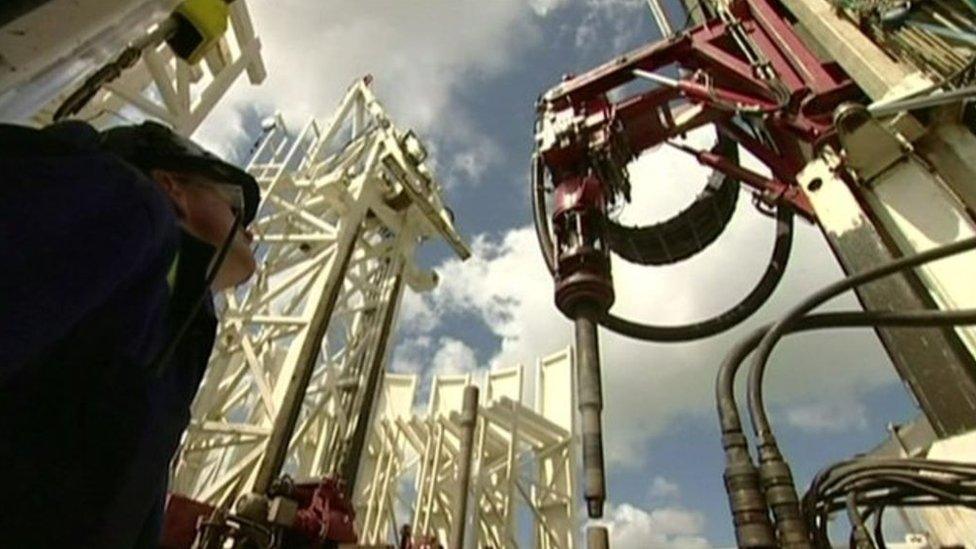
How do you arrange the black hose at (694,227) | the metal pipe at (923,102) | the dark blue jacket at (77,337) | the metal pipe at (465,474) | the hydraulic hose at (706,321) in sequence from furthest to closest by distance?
the metal pipe at (465,474)
the black hose at (694,227)
the hydraulic hose at (706,321)
the metal pipe at (923,102)
the dark blue jacket at (77,337)

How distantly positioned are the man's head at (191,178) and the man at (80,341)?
0.24 m

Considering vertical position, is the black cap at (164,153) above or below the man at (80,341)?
above

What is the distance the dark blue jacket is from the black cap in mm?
276

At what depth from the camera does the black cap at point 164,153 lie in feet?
4.31

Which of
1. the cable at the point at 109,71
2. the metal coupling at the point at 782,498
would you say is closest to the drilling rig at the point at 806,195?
the metal coupling at the point at 782,498

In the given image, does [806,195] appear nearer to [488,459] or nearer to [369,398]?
[369,398]

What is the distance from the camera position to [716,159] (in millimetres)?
3770

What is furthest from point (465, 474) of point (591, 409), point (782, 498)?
point (782, 498)

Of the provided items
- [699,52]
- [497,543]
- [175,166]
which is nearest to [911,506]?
[175,166]

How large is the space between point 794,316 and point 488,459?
1103 cm

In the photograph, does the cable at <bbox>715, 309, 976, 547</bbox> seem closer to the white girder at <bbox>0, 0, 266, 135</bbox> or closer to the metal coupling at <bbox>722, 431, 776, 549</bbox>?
the metal coupling at <bbox>722, 431, 776, 549</bbox>

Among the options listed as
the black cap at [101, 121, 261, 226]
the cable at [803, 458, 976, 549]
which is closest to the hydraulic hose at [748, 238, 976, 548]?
the cable at [803, 458, 976, 549]

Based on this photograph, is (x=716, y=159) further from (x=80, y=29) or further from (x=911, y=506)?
(x=80, y=29)

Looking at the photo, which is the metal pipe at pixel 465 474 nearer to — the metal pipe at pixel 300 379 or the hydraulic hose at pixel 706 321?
the metal pipe at pixel 300 379
